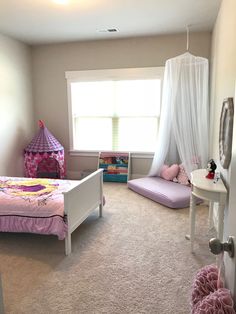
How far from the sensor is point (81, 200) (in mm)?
2928

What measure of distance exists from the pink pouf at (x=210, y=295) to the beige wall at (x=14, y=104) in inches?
164

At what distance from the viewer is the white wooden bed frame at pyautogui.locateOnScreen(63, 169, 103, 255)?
2.61 metres

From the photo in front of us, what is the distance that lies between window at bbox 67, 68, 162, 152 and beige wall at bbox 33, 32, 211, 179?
0.18 m

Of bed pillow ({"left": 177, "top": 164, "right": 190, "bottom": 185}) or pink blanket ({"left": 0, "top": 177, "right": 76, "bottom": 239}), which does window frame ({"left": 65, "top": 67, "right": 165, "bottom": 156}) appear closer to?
bed pillow ({"left": 177, "top": 164, "right": 190, "bottom": 185})

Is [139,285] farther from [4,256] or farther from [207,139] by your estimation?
[207,139]

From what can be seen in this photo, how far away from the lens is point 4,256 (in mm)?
2609

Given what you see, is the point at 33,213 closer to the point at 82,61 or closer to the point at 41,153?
the point at 41,153

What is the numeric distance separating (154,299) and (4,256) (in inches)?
59.0

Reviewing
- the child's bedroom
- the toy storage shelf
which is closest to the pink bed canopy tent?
the child's bedroom

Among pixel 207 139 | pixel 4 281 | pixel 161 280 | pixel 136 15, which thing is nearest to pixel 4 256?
pixel 4 281

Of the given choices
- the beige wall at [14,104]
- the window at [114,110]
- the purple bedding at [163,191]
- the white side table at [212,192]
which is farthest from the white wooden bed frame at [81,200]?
the beige wall at [14,104]

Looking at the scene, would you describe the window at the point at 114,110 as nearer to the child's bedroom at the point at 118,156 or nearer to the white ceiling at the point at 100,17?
the child's bedroom at the point at 118,156

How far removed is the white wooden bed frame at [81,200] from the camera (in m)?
2.61

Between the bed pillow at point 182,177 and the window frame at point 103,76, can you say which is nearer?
the bed pillow at point 182,177
